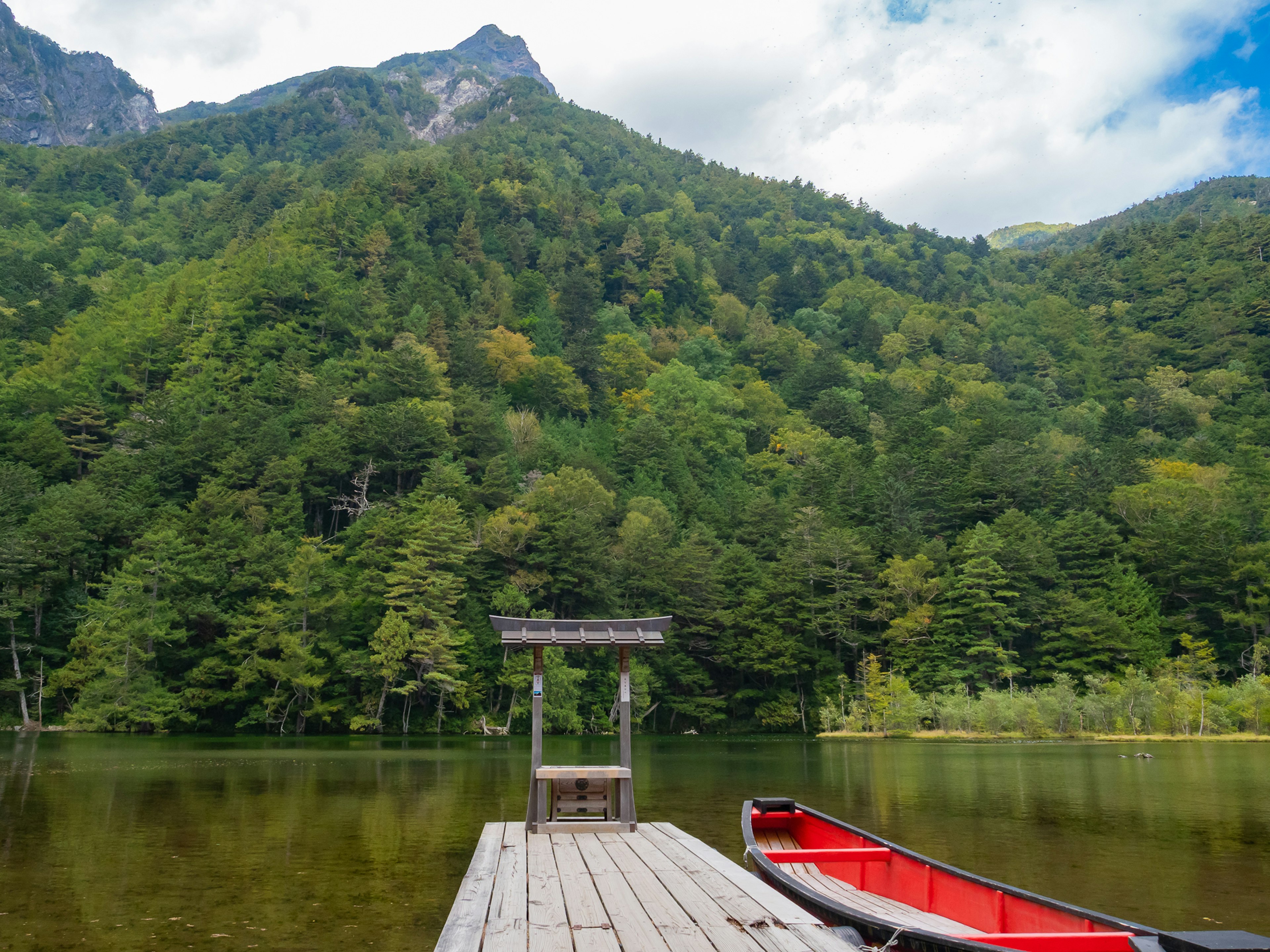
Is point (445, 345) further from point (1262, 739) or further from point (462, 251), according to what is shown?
point (1262, 739)

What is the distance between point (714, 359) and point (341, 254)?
4221cm

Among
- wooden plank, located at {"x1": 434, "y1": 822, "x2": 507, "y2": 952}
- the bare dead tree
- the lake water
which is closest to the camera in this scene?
wooden plank, located at {"x1": 434, "y1": 822, "x2": 507, "y2": 952}

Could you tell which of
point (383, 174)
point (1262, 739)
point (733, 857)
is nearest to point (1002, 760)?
point (1262, 739)

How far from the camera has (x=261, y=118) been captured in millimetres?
148500

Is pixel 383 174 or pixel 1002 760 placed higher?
pixel 383 174

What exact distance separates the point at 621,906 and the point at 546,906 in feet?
1.89

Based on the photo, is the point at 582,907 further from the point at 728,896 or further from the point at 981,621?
the point at 981,621

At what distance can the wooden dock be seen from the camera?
5953 mm

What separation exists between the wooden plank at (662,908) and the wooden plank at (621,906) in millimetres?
40

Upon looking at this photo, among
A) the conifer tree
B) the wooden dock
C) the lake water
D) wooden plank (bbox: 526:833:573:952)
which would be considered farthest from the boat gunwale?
the conifer tree

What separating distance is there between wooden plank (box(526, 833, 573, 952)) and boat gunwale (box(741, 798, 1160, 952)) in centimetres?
209

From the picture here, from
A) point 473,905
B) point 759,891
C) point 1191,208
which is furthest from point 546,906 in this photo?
point 1191,208

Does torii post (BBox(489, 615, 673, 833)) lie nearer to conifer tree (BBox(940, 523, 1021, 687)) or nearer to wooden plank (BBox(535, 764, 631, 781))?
wooden plank (BBox(535, 764, 631, 781))

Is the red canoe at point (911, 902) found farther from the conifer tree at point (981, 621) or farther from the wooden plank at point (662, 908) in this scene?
the conifer tree at point (981, 621)
